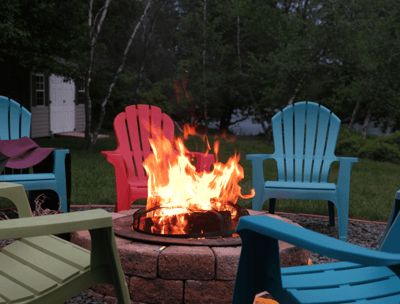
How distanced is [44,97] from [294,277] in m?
12.2

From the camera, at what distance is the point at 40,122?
466 inches

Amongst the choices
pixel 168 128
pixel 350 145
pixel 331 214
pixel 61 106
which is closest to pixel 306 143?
pixel 331 214

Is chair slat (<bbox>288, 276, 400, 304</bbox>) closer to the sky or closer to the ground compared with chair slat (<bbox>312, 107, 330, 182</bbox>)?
closer to the ground

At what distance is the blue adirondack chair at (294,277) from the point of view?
1210 millimetres

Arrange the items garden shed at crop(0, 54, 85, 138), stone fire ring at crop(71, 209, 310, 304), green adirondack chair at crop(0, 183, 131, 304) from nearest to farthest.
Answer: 1. green adirondack chair at crop(0, 183, 131, 304)
2. stone fire ring at crop(71, 209, 310, 304)
3. garden shed at crop(0, 54, 85, 138)

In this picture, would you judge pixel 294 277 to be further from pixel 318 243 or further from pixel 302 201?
pixel 302 201

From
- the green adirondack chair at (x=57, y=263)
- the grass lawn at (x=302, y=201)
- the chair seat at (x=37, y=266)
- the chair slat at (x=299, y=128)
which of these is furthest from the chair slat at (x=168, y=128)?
the green adirondack chair at (x=57, y=263)

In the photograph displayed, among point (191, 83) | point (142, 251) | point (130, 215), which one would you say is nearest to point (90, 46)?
point (191, 83)

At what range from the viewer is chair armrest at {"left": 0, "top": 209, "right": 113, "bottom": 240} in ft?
3.63

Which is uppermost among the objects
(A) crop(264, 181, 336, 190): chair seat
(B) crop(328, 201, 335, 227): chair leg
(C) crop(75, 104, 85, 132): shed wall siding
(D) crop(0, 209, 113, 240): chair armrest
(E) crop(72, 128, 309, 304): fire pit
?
(C) crop(75, 104, 85, 132): shed wall siding

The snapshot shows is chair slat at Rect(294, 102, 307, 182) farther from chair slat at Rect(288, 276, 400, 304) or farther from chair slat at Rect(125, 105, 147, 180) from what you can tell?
chair slat at Rect(288, 276, 400, 304)

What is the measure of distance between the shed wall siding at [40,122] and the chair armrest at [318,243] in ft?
36.9

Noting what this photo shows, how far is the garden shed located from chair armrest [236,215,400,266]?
9.70 metres

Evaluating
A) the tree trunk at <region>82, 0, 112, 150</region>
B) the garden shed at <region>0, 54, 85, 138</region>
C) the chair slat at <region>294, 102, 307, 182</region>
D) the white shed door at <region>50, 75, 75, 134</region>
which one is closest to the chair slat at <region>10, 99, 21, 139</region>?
the chair slat at <region>294, 102, 307, 182</region>
